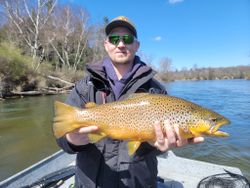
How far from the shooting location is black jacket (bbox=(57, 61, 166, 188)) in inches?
85.7

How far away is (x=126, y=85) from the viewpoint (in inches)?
90.7

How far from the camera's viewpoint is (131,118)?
2.11 m

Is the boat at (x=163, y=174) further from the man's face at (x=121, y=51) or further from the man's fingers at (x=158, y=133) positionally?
the man's face at (x=121, y=51)

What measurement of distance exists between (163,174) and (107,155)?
2796mm

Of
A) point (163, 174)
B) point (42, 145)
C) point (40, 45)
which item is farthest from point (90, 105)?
point (40, 45)

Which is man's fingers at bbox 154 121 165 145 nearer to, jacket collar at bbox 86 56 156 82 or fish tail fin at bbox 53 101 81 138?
jacket collar at bbox 86 56 156 82

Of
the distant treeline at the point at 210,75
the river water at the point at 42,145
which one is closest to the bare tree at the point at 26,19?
the river water at the point at 42,145

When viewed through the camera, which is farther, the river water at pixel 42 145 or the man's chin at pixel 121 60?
the river water at pixel 42 145

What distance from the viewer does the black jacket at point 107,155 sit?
2.18 metres

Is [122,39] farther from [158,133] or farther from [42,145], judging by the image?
[42,145]

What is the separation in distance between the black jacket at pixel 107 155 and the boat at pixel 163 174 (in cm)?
184

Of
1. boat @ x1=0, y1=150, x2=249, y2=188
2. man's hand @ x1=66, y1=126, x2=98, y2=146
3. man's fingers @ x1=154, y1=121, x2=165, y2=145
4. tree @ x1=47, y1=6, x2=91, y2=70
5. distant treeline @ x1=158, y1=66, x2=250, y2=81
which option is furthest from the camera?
distant treeline @ x1=158, y1=66, x2=250, y2=81

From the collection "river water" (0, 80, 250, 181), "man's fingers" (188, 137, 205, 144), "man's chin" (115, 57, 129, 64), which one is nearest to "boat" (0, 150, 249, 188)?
"man's fingers" (188, 137, 205, 144)

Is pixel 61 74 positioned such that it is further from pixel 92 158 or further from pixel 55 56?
pixel 92 158
